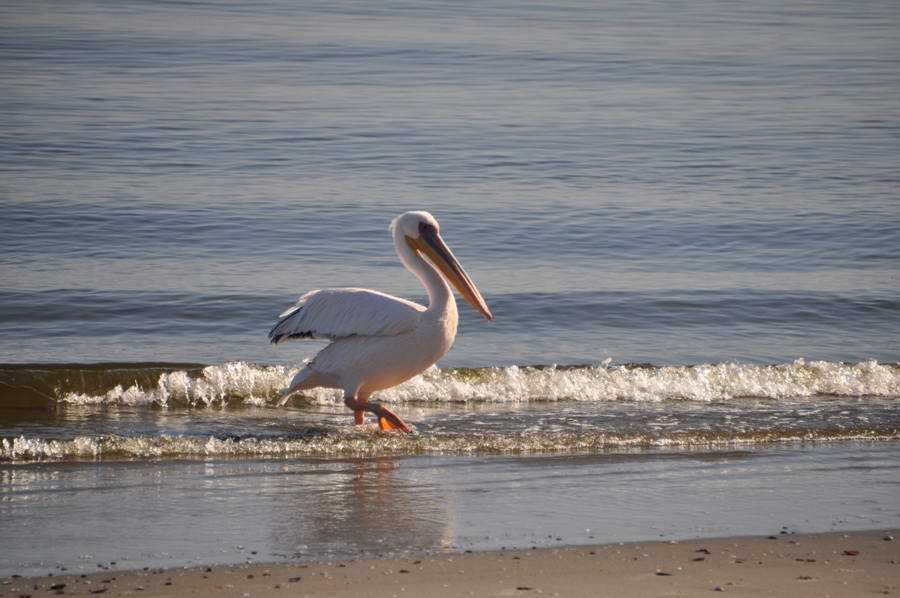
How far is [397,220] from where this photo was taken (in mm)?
6195

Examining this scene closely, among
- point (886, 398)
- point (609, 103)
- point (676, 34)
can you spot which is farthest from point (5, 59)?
point (886, 398)

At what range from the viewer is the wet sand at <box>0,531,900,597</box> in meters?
3.08

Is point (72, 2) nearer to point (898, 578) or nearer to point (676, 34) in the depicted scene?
point (676, 34)

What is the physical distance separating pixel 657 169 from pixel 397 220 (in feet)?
34.1

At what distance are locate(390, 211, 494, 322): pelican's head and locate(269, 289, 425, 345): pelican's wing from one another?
35 cm

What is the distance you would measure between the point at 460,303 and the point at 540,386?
9.97ft

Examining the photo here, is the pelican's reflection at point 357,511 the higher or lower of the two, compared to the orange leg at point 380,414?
lower

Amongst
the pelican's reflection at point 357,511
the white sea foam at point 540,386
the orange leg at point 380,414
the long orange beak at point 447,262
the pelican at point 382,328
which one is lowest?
the pelican's reflection at point 357,511

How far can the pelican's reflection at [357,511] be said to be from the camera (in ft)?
11.6

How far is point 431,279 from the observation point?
6117 millimetres

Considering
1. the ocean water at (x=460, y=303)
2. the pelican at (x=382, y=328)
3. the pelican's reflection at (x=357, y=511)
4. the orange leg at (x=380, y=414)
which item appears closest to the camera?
the pelican's reflection at (x=357, y=511)

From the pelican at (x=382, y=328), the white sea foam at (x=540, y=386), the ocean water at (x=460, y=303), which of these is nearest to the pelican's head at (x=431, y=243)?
the pelican at (x=382, y=328)

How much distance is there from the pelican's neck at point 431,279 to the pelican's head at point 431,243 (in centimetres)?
3

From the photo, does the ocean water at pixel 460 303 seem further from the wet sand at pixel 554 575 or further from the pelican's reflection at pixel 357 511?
the wet sand at pixel 554 575
